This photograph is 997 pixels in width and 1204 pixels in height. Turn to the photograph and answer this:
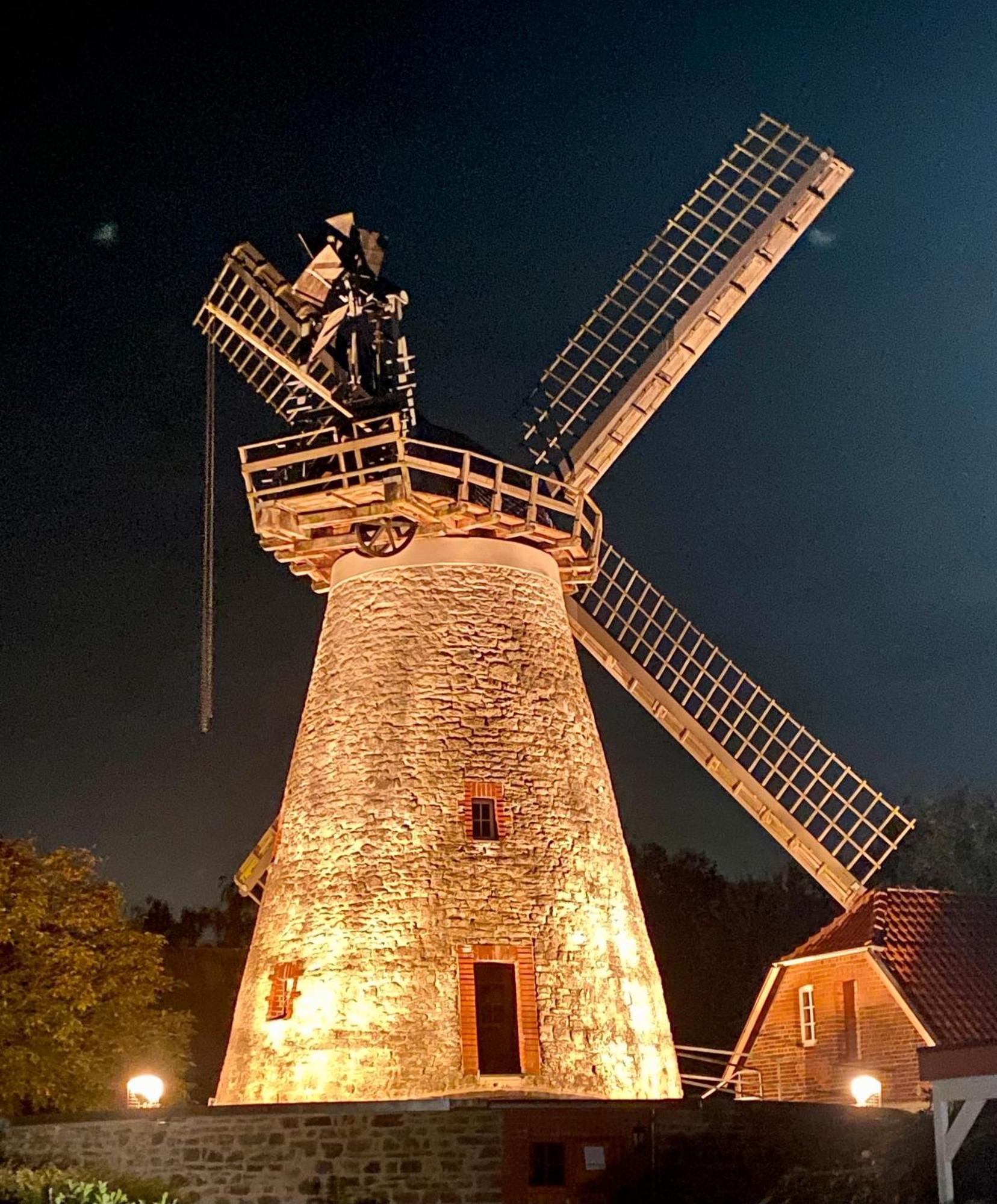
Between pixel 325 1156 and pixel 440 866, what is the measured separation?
4.40 metres

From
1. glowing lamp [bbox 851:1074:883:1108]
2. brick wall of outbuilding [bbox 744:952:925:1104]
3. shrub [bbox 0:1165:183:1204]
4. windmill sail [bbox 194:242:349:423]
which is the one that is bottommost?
shrub [bbox 0:1165:183:1204]

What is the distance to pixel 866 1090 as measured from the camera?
23.6m

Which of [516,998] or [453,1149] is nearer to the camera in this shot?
[453,1149]

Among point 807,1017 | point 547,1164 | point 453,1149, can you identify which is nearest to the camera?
point 453,1149

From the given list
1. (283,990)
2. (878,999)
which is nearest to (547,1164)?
(283,990)

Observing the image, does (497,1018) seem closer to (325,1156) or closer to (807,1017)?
(325,1156)

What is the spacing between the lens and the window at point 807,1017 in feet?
85.2

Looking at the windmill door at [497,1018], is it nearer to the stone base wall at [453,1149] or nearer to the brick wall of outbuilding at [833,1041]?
the stone base wall at [453,1149]

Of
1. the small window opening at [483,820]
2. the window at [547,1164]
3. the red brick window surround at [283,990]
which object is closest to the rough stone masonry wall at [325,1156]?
the window at [547,1164]

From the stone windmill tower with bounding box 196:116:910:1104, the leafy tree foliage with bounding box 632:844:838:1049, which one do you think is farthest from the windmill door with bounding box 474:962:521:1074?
the leafy tree foliage with bounding box 632:844:838:1049

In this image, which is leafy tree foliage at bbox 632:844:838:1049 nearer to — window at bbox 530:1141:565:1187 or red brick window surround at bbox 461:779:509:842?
red brick window surround at bbox 461:779:509:842

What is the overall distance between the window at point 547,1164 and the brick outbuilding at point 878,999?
679 centimetres

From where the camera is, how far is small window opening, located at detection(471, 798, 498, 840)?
2198cm

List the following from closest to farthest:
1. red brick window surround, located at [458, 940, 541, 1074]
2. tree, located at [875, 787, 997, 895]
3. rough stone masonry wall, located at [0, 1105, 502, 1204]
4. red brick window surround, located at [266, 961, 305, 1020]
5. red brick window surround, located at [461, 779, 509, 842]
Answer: rough stone masonry wall, located at [0, 1105, 502, 1204] → red brick window surround, located at [458, 940, 541, 1074] → red brick window surround, located at [266, 961, 305, 1020] → red brick window surround, located at [461, 779, 509, 842] → tree, located at [875, 787, 997, 895]
